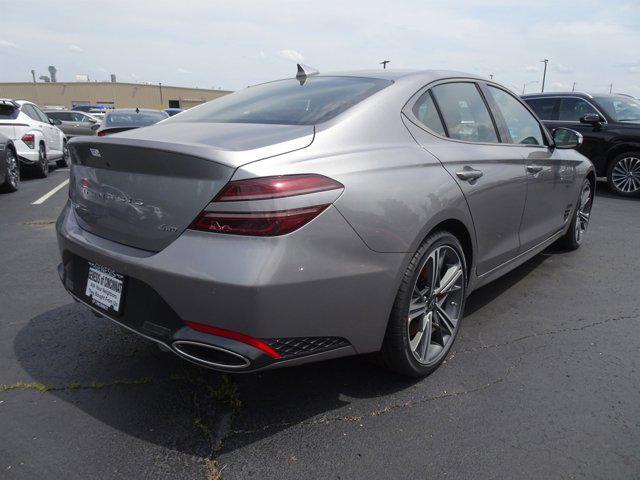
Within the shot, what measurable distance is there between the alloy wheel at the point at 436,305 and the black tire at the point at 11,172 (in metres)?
7.74

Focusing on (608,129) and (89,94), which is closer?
(608,129)

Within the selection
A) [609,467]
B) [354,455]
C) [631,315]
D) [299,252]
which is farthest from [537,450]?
[631,315]

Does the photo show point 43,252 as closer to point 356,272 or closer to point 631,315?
point 356,272

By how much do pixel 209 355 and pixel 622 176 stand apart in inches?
338

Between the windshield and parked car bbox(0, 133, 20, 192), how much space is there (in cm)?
959

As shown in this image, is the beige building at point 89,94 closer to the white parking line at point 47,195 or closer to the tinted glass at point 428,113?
the white parking line at point 47,195

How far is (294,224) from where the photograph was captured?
1905 mm

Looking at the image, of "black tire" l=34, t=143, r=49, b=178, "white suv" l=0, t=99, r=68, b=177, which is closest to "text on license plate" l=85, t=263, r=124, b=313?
"white suv" l=0, t=99, r=68, b=177

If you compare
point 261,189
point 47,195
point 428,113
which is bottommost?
point 47,195

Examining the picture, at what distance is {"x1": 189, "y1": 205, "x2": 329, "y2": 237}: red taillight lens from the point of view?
1.88 m

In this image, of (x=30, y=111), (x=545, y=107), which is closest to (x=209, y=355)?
(x=545, y=107)

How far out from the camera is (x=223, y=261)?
1.88 m

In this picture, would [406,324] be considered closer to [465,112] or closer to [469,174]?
[469,174]

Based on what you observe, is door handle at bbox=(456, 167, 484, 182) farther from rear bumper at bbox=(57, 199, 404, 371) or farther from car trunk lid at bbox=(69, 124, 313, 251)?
car trunk lid at bbox=(69, 124, 313, 251)
